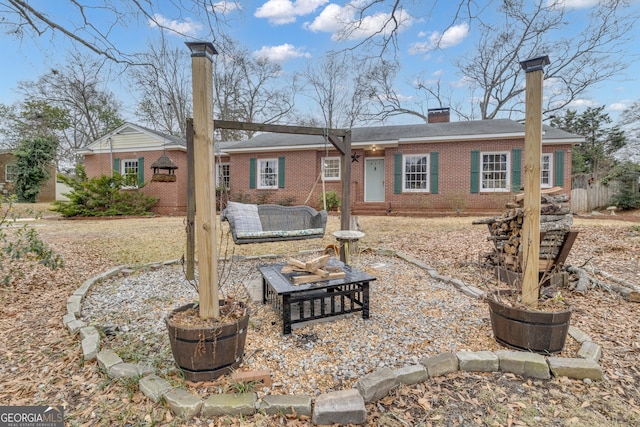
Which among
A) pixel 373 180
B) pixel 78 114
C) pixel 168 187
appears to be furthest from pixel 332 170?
pixel 78 114

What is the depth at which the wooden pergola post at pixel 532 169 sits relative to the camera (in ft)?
6.96

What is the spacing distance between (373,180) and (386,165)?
87 centimetres

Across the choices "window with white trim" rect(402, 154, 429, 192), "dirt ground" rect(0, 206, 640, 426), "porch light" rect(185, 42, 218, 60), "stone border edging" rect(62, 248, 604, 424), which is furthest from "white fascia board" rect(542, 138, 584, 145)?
"porch light" rect(185, 42, 218, 60)

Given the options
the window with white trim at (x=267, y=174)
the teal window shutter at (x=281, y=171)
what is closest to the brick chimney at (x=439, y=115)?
the teal window shutter at (x=281, y=171)

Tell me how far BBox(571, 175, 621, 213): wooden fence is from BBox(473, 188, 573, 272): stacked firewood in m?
11.1

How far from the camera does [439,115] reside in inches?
573

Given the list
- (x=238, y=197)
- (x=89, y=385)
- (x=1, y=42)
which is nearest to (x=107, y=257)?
(x=1, y=42)

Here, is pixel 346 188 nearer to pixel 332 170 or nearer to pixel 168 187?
pixel 332 170

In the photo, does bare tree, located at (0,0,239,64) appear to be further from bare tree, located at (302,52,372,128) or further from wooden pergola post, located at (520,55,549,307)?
bare tree, located at (302,52,372,128)

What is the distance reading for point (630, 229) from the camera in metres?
6.28

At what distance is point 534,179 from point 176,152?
13451 mm

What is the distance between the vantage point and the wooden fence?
12172mm

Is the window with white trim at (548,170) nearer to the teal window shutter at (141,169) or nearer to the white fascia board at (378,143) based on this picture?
the white fascia board at (378,143)

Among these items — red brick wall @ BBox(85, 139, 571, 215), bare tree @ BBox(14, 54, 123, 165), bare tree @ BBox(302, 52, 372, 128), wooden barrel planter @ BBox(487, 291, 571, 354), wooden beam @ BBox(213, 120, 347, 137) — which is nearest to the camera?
wooden barrel planter @ BBox(487, 291, 571, 354)
